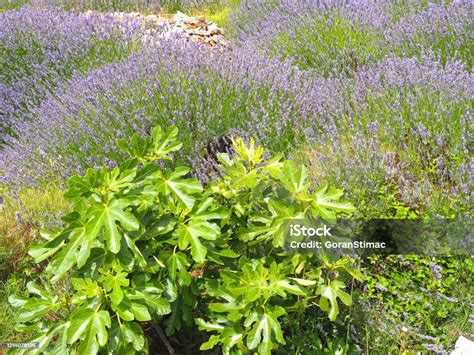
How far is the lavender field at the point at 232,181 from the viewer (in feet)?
5.88

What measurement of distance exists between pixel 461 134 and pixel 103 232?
2022mm

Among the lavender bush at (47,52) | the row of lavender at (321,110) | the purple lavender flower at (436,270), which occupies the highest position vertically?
the lavender bush at (47,52)

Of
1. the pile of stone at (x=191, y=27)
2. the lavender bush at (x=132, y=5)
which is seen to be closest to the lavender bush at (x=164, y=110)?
the pile of stone at (x=191, y=27)

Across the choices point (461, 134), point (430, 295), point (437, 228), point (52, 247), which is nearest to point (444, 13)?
point (461, 134)

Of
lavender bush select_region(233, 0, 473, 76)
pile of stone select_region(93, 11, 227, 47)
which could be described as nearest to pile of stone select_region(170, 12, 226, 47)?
pile of stone select_region(93, 11, 227, 47)

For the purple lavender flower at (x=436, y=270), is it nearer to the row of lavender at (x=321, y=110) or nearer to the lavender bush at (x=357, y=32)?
the row of lavender at (x=321, y=110)

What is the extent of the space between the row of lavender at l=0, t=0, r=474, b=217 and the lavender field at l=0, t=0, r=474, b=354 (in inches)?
0.7

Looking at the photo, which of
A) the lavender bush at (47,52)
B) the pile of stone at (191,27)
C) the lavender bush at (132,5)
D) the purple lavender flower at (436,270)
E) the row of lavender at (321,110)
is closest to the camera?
the purple lavender flower at (436,270)

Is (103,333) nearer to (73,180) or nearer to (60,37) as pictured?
(73,180)

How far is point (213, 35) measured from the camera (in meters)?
5.95

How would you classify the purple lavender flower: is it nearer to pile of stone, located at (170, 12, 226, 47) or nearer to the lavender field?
the lavender field

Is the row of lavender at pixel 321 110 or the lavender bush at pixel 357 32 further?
the lavender bush at pixel 357 32

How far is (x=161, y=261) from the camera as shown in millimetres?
1871

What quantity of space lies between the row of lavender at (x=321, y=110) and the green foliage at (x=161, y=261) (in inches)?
30.8
